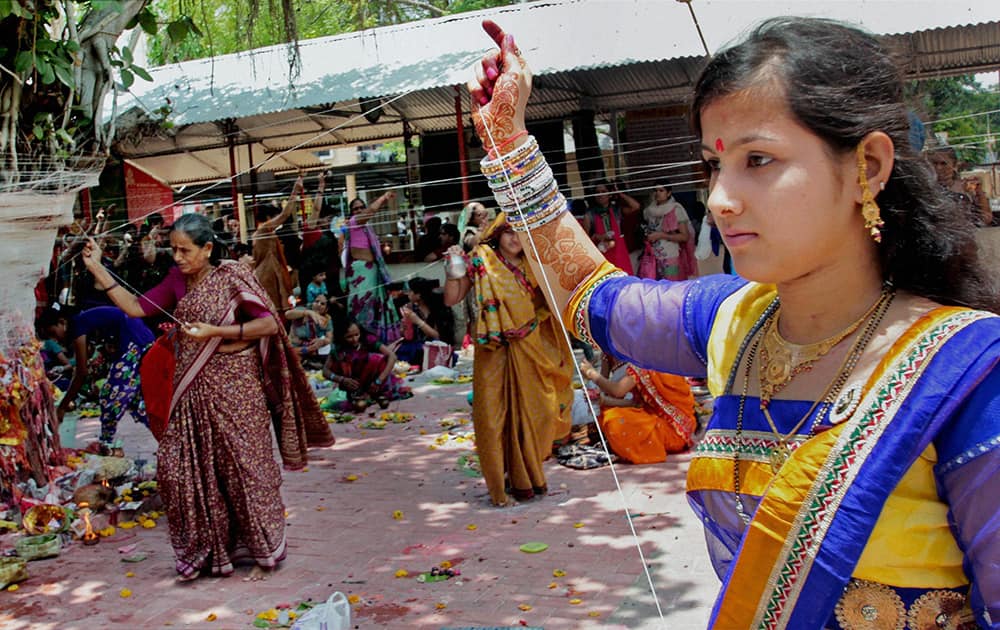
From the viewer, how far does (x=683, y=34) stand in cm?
959

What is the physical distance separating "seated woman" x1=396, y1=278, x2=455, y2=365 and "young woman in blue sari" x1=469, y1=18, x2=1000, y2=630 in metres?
9.81

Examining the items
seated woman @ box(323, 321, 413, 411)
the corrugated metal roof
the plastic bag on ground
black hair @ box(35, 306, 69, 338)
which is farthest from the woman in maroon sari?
black hair @ box(35, 306, 69, 338)

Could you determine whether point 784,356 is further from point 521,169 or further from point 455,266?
point 455,266

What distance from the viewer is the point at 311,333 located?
39.1 ft

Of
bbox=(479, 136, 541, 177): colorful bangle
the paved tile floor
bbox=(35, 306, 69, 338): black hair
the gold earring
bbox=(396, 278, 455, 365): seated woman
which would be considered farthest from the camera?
bbox=(396, 278, 455, 365): seated woman

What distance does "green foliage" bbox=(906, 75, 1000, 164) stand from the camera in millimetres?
1496

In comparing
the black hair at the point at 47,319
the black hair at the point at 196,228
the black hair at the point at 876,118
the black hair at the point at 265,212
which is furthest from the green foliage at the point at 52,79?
the black hair at the point at 265,212

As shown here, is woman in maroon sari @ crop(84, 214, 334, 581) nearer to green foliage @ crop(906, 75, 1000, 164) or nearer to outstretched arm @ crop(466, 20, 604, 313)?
green foliage @ crop(906, 75, 1000, 164)

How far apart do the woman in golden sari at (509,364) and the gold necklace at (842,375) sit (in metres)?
4.45

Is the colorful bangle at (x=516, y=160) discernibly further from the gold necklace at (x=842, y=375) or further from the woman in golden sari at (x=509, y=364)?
the woman in golden sari at (x=509, y=364)

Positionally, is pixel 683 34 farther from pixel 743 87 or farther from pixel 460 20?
pixel 743 87

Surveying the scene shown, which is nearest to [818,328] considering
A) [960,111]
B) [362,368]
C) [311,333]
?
[960,111]

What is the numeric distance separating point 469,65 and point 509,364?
518 cm

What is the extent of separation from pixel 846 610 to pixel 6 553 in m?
5.56
